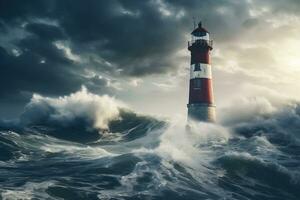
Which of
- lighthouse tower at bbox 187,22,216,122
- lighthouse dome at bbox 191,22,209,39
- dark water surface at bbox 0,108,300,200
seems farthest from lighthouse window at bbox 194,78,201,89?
lighthouse dome at bbox 191,22,209,39

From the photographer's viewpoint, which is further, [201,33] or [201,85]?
[201,33]

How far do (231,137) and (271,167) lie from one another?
48.4 ft

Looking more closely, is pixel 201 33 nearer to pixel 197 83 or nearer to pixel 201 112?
pixel 197 83

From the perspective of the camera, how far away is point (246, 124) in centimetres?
4028

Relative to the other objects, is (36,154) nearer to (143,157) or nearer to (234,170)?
(143,157)

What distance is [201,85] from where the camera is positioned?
3228cm

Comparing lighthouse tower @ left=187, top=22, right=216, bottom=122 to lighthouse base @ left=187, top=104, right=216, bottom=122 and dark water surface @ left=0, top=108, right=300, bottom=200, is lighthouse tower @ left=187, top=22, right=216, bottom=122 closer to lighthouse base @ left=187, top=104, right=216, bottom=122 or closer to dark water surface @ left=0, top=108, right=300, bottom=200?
lighthouse base @ left=187, top=104, right=216, bottom=122

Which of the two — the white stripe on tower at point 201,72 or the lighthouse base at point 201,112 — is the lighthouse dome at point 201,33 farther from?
the lighthouse base at point 201,112

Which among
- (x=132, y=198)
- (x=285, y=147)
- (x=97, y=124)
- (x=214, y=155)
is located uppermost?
(x=97, y=124)

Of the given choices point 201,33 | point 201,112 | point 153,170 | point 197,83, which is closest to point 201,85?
point 197,83

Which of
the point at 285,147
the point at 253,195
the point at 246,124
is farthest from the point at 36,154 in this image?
the point at 246,124

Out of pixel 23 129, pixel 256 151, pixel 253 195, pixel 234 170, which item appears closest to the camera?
pixel 253 195

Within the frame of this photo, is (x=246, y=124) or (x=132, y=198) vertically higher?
(x=246, y=124)

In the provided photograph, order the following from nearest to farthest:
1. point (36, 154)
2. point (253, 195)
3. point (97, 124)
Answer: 1. point (253, 195)
2. point (36, 154)
3. point (97, 124)
